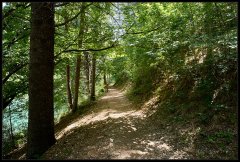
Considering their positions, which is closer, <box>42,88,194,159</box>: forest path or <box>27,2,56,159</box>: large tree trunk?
<box>42,88,194,159</box>: forest path

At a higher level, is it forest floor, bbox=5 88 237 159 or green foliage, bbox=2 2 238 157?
green foliage, bbox=2 2 238 157

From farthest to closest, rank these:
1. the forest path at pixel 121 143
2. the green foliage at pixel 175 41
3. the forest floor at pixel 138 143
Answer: the green foliage at pixel 175 41 → the forest path at pixel 121 143 → the forest floor at pixel 138 143

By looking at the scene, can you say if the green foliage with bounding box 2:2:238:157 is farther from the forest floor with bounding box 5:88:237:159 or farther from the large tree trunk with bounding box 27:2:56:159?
the large tree trunk with bounding box 27:2:56:159

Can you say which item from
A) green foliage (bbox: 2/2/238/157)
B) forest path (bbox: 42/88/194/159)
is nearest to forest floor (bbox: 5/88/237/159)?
forest path (bbox: 42/88/194/159)

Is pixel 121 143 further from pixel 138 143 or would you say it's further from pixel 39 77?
pixel 39 77

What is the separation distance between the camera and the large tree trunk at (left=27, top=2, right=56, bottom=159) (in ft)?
27.1

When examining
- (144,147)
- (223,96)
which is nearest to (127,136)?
(144,147)

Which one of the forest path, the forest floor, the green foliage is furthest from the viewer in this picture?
the green foliage

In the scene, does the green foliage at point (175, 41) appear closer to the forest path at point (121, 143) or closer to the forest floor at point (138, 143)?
the forest floor at point (138, 143)

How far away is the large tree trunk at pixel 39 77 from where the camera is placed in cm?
827

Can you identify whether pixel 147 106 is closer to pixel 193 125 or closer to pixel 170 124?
pixel 170 124

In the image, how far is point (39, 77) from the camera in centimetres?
830

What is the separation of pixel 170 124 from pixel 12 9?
6471 millimetres

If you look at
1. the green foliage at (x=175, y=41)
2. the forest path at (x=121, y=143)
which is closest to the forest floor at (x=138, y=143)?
the forest path at (x=121, y=143)
